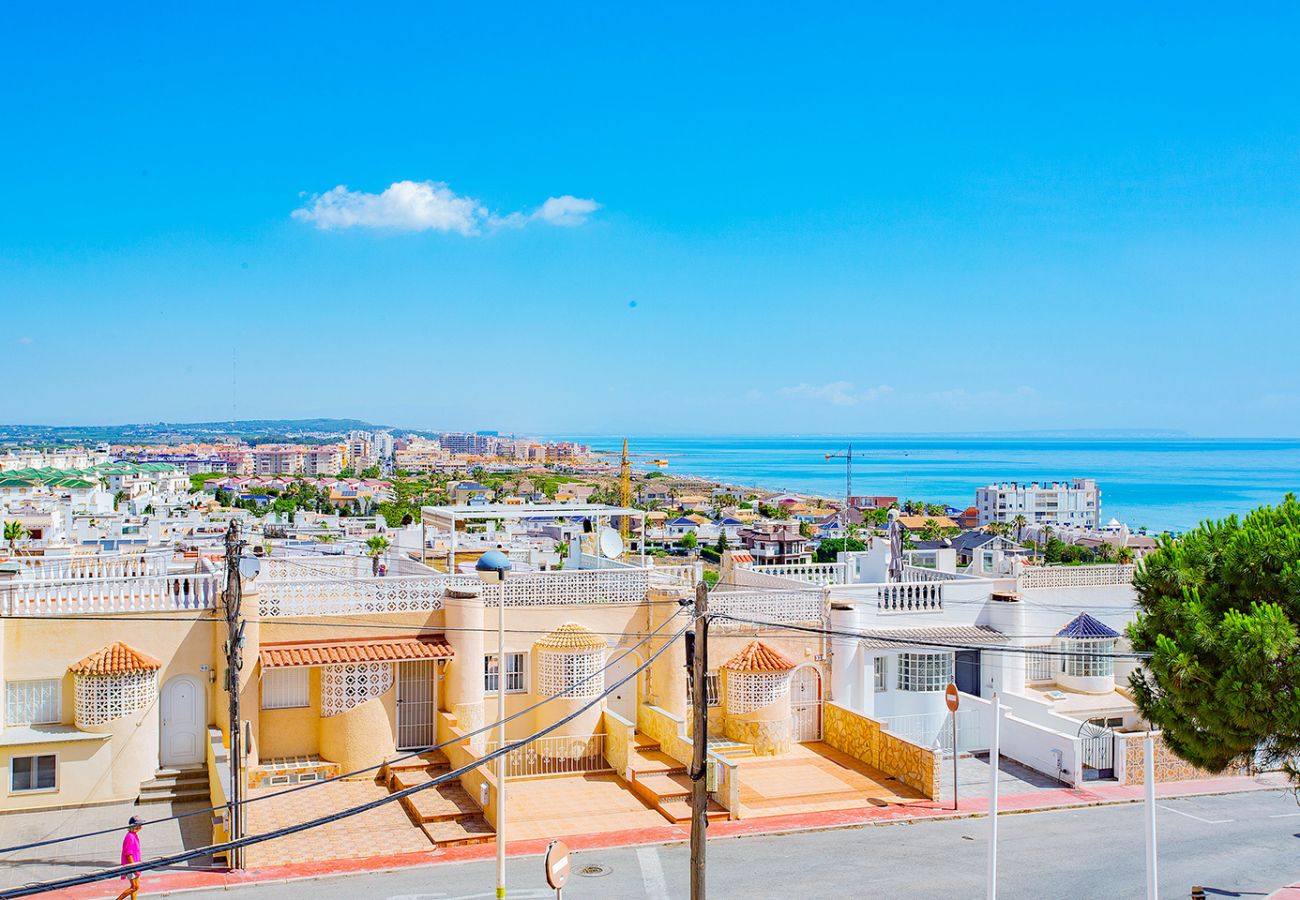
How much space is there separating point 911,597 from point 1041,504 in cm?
16062

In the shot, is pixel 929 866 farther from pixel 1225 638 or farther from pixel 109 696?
pixel 109 696

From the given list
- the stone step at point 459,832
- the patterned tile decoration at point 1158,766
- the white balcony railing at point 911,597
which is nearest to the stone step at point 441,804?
the stone step at point 459,832

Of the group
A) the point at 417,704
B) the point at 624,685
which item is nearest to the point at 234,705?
the point at 417,704

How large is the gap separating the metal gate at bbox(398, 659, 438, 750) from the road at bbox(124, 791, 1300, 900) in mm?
4856

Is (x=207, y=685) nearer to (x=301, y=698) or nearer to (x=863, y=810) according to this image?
(x=301, y=698)

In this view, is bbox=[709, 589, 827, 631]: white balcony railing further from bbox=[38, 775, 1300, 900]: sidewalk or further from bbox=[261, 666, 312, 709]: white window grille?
bbox=[261, 666, 312, 709]: white window grille

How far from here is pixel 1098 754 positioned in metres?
19.9

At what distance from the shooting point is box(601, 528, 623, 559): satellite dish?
25.0m

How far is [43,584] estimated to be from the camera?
18047 millimetres

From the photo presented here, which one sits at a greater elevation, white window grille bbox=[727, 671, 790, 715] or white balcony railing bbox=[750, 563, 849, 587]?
white balcony railing bbox=[750, 563, 849, 587]

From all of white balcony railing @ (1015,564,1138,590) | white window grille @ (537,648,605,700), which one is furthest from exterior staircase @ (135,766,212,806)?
white balcony railing @ (1015,564,1138,590)

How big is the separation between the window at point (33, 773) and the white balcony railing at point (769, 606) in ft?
38.7

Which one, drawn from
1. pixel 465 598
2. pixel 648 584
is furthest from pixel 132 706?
pixel 648 584

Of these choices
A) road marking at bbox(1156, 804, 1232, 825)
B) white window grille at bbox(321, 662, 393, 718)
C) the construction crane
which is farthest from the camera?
the construction crane
